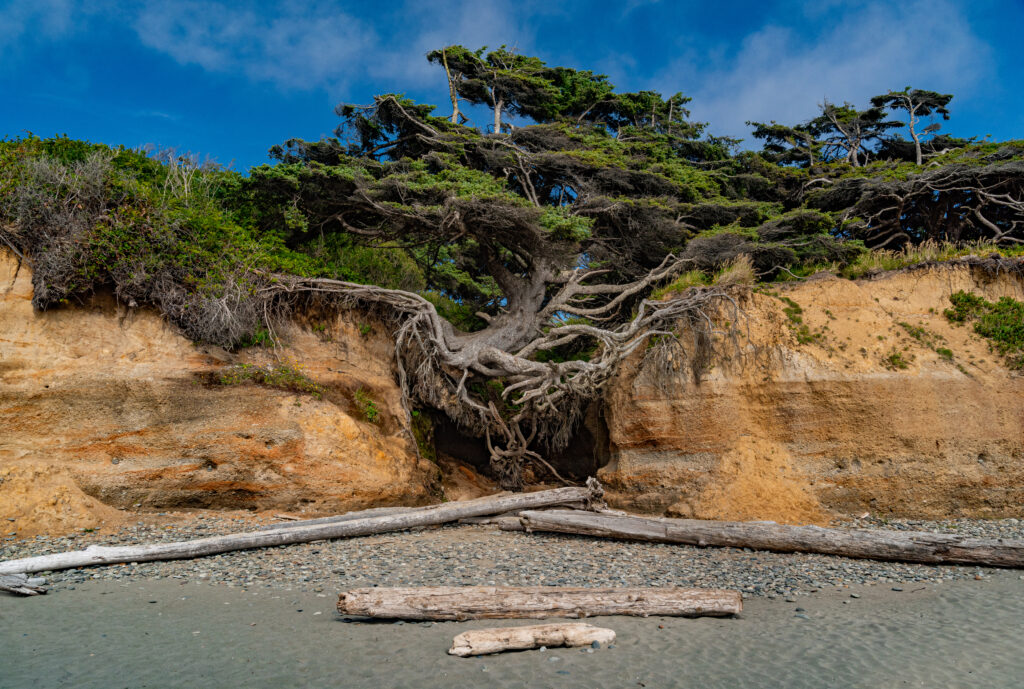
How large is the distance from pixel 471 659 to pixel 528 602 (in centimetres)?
112

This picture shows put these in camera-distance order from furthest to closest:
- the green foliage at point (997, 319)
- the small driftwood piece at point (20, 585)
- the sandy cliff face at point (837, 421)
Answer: the green foliage at point (997, 319), the sandy cliff face at point (837, 421), the small driftwood piece at point (20, 585)

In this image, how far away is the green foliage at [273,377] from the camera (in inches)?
453

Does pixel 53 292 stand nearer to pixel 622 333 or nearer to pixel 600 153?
pixel 622 333

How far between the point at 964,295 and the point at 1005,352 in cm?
143

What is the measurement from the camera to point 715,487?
11.2 metres

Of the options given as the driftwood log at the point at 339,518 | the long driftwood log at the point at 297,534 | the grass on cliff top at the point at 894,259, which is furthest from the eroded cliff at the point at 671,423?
the long driftwood log at the point at 297,534

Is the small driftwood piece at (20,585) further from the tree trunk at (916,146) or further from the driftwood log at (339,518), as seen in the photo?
the tree trunk at (916,146)

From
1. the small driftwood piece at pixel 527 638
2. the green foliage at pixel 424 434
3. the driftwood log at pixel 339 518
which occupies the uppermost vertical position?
the green foliage at pixel 424 434

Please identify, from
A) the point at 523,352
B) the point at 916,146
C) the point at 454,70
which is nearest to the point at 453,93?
the point at 454,70

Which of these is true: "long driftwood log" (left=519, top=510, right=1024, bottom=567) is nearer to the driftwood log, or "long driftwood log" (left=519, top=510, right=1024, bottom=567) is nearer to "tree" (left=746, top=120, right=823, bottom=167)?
the driftwood log

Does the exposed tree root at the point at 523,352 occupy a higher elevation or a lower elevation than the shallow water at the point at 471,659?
higher

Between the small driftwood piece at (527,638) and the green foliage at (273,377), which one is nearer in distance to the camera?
the small driftwood piece at (527,638)

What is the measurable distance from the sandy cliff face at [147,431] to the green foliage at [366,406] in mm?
513

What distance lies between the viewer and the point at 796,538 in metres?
8.81
